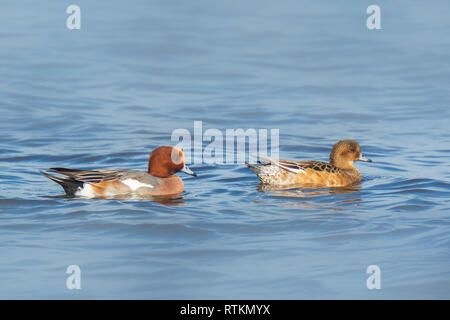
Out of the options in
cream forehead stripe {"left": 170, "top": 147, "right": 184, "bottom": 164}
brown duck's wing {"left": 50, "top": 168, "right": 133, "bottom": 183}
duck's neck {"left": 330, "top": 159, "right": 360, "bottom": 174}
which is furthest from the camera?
duck's neck {"left": 330, "top": 159, "right": 360, "bottom": 174}

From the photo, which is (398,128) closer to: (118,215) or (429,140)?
(429,140)

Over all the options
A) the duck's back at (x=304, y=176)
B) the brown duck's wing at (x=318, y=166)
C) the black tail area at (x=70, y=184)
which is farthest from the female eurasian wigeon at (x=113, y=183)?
the brown duck's wing at (x=318, y=166)

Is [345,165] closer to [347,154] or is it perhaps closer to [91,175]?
[347,154]

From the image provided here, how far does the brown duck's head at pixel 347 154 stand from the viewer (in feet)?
40.9

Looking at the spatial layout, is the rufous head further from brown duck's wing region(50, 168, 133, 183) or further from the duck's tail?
the duck's tail

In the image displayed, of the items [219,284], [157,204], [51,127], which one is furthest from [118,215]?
[51,127]

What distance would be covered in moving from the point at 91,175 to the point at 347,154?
389 centimetres

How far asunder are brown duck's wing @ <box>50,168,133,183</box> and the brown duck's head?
329 centimetres

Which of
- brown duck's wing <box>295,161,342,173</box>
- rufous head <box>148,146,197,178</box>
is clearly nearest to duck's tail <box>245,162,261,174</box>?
brown duck's wing <box>295,161,342,173</box>

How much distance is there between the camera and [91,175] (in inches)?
425

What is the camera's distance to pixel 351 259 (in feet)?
26.1

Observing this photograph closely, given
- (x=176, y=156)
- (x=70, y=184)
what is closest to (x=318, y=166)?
(x=176, y=156)

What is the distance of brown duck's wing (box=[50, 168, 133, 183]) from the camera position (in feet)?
35.2

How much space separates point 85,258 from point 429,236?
11.4 ft
